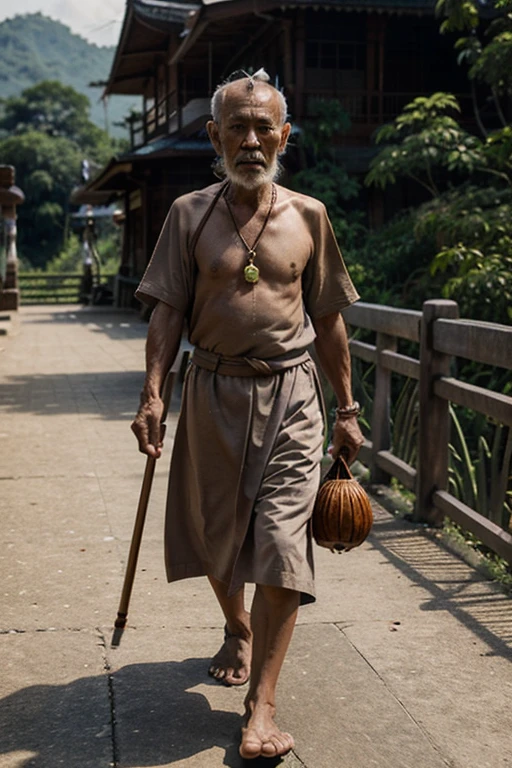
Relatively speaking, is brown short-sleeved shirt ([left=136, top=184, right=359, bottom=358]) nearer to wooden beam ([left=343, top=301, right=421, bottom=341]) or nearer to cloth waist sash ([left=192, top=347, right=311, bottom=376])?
cloth waist sash ([left=192, top=347, right=311, bottom=376])

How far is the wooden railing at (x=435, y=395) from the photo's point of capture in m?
4.82

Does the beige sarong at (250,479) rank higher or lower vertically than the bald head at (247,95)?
lower

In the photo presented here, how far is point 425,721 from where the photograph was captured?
3.37 meters

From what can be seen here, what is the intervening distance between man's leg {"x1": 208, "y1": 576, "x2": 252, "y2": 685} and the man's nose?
1374 mm

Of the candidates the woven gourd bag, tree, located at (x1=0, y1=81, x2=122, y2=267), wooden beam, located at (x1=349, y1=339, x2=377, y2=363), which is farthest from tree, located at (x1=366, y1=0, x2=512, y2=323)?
tree, located at (x1=0, y1=81, x2=122, y2=267)

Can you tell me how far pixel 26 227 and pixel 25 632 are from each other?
49.5 meters

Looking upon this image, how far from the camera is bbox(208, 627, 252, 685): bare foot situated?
364 centimetres

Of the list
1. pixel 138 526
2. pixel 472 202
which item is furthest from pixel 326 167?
pixel 138 526

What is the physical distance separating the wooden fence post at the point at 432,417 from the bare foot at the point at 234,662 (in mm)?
2245

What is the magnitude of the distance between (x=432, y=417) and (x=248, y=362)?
2480mm

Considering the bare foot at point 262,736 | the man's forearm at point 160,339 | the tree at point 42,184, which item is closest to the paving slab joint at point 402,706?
the bare foot at point 262,736

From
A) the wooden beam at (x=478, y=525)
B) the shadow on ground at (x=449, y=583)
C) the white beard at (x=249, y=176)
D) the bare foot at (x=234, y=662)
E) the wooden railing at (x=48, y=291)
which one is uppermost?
the white beard at (x=249, y=176)

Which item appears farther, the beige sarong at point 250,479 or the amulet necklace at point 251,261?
the amulet necklace at point 251,261

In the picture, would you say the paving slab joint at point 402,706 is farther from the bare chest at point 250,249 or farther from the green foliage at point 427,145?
the green foliage at point 427,145
